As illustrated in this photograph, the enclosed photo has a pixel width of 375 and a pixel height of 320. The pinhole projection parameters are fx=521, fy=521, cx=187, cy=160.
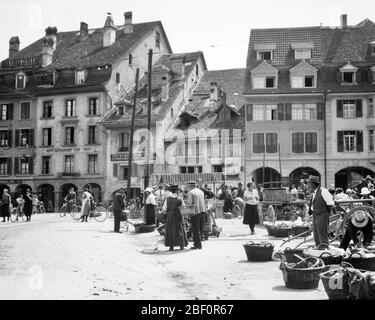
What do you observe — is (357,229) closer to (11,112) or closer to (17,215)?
(17,215)

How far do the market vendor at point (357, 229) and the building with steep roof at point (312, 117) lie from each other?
27475 mm

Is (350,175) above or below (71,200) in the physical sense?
above

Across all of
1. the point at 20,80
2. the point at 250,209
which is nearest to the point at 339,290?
the point at 250,209

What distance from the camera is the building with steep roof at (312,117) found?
38.9m

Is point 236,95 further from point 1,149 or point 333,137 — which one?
point 1,149

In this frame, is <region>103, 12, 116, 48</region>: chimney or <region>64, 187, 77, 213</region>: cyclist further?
<region>103, 12, 116, 48</region>: chimney

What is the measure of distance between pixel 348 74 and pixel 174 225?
29645 millimetres

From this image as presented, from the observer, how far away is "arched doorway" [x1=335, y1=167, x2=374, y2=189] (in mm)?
39219

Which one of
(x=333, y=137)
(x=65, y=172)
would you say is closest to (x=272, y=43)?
(x=333, y=137)

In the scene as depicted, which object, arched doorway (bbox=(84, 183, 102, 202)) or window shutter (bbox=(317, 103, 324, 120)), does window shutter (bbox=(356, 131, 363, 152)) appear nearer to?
window shutter (bbox=(317, 103, 324, 120))

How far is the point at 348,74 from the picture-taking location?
3984 cm

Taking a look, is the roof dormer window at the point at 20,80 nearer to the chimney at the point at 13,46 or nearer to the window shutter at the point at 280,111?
the chimney at the point at 13,46

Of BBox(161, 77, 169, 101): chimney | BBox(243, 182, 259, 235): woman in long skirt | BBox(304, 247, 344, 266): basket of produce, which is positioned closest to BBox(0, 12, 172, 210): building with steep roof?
BBox(161, 77, 169, 101): chimney

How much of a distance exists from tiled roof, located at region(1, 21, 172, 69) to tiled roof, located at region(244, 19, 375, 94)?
13.1 metres
